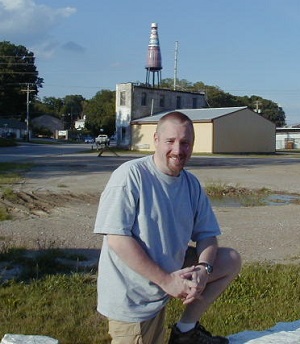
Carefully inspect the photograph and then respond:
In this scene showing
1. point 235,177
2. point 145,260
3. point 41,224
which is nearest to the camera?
point 145,260

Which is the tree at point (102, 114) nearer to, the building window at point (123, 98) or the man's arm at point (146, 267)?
the building window at point (123, 98)

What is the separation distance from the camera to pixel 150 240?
10.8ft

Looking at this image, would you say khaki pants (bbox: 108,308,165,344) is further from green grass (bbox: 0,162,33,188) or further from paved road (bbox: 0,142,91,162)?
paved road (bbox: 0,142,91,162)

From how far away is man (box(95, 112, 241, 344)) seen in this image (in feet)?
10.6

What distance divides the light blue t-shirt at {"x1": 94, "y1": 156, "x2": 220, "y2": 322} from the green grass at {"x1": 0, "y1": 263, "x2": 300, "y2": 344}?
159cm

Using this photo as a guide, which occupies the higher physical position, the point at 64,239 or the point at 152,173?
the point at 152,173

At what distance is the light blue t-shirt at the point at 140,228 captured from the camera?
3.23 meters

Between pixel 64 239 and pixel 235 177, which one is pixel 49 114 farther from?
pixel 64 239

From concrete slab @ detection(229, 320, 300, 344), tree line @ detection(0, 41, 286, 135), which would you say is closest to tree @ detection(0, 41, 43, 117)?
tree line @ detection(0, 41, 286, 135)

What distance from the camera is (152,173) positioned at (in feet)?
10.9

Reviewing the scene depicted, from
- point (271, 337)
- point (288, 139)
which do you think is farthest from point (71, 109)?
point (271, 337)

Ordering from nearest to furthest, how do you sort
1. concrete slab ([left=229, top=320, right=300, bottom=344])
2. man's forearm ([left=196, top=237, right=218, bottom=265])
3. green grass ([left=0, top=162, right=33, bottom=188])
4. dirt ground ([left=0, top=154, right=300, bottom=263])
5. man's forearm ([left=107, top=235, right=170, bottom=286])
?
man's forearm ([left=107, top=235, right=170, bottom=286]) → man's forearm ([left=196, top=237, right=218, bottom=265]) → concrete slab ([left=229, top=320, right=300, bottom=344]) → dirt ground ([left=0, top=154, right=300, bottom=263]) → green grass ([left=0, top=162, right=33, bottom=188])

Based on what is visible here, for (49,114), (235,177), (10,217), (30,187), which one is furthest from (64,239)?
(49,114)

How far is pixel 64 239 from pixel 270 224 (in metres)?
4.60
